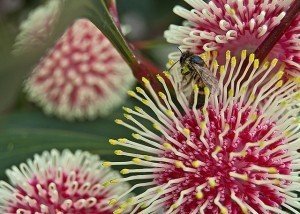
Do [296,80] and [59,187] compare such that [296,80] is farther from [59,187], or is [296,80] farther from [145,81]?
[59,187]

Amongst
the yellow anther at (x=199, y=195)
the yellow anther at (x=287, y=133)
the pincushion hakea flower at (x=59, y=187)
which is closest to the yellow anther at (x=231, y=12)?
the yellow anther at (x=287, y=133)

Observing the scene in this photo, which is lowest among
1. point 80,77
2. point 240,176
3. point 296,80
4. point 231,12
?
point 240,176

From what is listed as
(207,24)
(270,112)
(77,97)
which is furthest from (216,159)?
(77,97)

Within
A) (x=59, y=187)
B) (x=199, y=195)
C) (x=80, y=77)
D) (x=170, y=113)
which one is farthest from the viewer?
(x=80, y=77)

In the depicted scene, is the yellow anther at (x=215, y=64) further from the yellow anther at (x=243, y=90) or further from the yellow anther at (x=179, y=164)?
the yellow anther at (x=179, y=164)

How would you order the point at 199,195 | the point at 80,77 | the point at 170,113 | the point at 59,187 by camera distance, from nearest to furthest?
the point at 199,195
the point at 170,113
the point at 59,187
the point at 80,77

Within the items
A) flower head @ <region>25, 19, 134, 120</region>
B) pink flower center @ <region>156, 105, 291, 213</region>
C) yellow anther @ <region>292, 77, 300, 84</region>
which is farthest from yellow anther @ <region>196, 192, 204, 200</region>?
flower head @ <region>25, 19, 134, 120</region>

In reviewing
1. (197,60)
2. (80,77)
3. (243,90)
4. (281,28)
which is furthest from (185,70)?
(80,77)

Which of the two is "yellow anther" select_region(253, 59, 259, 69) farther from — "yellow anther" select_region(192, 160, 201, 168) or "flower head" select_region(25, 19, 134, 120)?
"flower head" select_region(25, 19, 134, 120)
